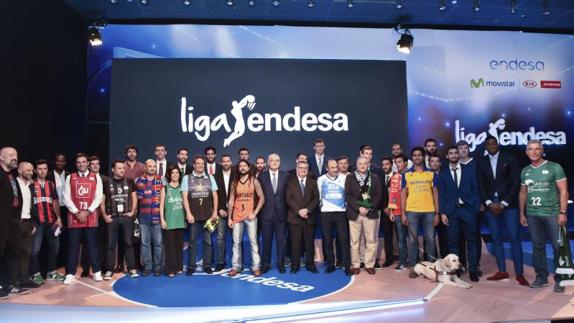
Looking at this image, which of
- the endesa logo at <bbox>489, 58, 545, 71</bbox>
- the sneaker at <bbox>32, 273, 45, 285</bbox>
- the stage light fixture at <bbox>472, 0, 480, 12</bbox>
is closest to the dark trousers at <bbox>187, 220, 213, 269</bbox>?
the sneaker at <bbox>32, 273, 45, 285</bbox>

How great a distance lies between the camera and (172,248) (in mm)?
4988

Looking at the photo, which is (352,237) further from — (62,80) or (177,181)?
(62,80)

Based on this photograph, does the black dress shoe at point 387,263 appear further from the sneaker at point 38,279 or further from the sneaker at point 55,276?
the sneaker at point 38,279

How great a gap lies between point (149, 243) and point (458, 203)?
3710mm

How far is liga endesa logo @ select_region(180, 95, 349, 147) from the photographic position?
22.5 ft

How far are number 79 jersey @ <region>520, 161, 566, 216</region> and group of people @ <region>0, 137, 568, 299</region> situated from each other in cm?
29

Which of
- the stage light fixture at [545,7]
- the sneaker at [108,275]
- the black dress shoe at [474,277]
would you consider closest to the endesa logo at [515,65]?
the stage light fixture at [545,7]

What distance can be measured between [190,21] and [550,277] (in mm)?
6687

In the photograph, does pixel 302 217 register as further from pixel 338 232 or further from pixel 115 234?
pixel 115 234

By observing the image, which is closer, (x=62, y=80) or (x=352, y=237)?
(x=352, y=237)

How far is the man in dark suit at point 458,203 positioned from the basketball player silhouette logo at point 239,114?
339 centimetres

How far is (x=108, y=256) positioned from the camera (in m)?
4.95

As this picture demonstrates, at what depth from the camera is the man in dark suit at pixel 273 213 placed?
508 cm

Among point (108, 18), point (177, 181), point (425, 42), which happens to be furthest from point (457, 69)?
point (108, 18)
